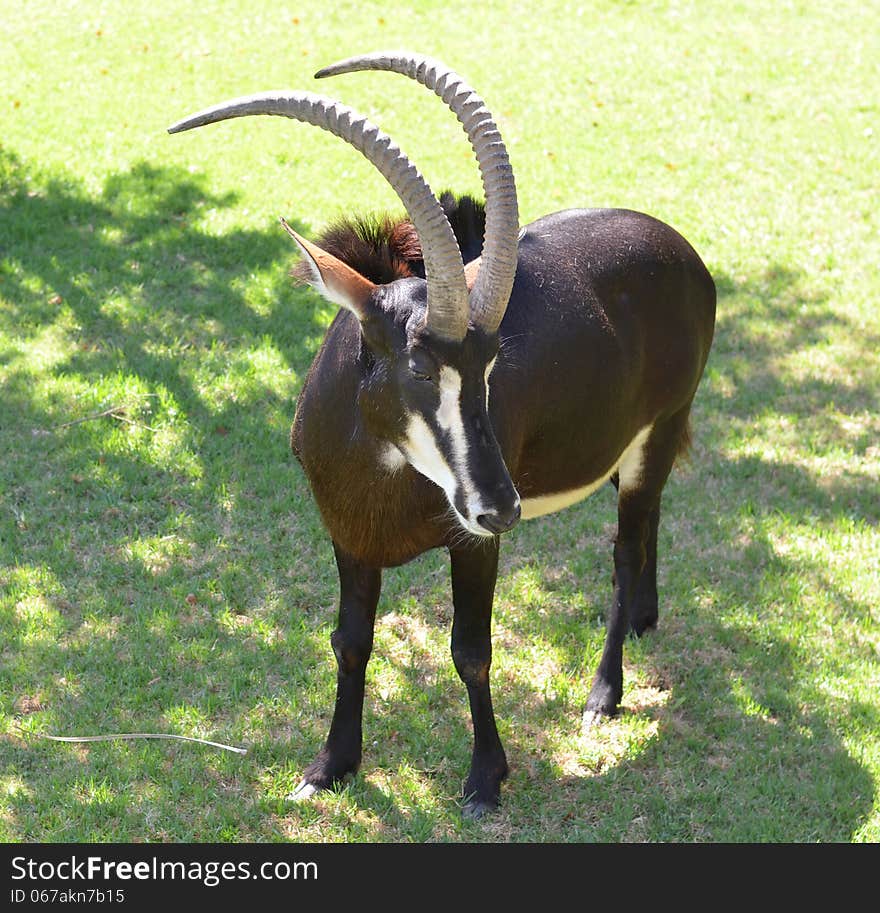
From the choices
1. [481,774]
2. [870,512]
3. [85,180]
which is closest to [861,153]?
[870,512]

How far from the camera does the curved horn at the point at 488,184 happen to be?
3939mm

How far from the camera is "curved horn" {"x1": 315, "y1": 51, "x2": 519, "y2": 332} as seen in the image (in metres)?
3.94

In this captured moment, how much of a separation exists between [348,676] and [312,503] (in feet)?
6.36

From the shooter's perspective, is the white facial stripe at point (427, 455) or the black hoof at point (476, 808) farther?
the black hoof at point (476, 808)

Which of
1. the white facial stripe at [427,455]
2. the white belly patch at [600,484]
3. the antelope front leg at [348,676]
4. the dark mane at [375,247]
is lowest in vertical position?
the antelope front leg at [348,676]

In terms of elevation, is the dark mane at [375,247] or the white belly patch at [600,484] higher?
the dark mane at [375,247]

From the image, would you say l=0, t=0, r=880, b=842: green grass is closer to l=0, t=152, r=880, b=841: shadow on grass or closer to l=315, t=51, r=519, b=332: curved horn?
l=0, t=152, r=880, b=841: shadow on grass

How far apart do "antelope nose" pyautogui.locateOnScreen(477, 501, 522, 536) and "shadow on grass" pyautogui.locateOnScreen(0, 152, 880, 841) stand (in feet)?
4.97

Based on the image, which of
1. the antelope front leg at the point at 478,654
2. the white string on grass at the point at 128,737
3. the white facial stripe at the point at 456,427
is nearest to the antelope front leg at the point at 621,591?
the antelope front leg at the point at 478,654

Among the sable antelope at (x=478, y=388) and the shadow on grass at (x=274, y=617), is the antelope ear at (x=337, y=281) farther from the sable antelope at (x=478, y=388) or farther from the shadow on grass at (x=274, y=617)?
the shadow on grass at (x=274, y=617)

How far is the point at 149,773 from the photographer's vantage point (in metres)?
4.99

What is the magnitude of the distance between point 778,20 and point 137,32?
775 cm

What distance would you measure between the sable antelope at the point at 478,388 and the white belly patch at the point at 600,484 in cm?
1

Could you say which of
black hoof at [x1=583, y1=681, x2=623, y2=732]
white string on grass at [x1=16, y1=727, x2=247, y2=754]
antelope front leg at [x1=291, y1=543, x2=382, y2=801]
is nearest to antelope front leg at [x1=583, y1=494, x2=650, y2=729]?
black hoof at [x1=583, y1=681, x2=623, y2=732]
